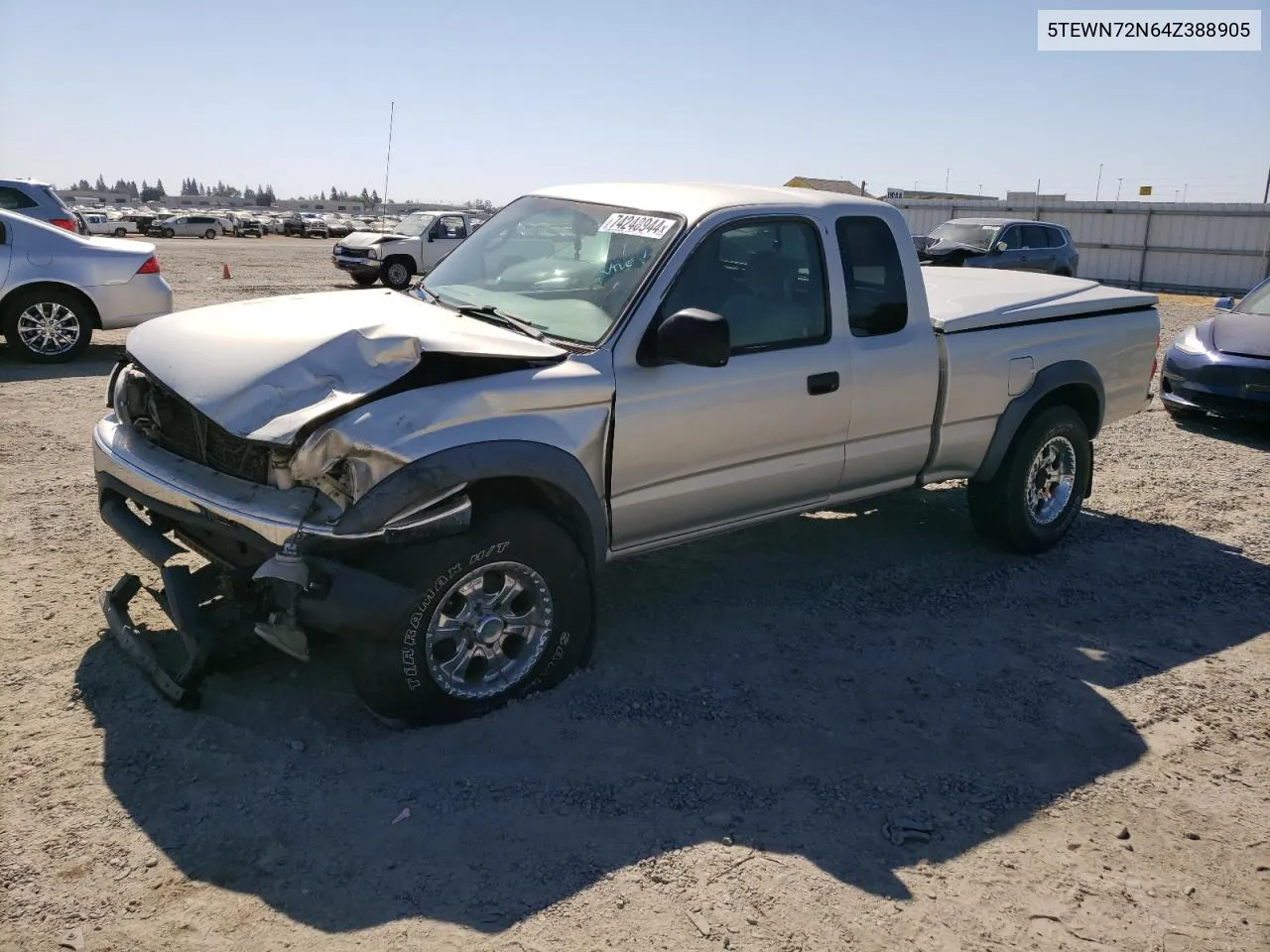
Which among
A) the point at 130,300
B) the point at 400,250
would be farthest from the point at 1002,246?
the point at 130,300

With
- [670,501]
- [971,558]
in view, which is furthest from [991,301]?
[670,501]

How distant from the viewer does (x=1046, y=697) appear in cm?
446

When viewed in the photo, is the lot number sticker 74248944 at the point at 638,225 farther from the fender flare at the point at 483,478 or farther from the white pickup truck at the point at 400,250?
the white pickup truck at the point at 400,250

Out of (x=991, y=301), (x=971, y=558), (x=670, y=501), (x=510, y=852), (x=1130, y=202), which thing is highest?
(x=1130, y=202)

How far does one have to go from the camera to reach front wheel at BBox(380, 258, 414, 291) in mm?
22016

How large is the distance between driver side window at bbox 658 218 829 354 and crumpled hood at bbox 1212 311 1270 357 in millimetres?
6238

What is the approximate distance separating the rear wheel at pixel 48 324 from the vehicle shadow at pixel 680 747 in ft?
24.4

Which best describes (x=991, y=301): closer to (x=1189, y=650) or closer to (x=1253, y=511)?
(x=1189, y=650)

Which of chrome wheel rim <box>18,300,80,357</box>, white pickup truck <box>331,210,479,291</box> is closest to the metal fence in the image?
white pickup truck <box>331,210,479,291</box>

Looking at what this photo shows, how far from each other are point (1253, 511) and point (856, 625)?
385cm

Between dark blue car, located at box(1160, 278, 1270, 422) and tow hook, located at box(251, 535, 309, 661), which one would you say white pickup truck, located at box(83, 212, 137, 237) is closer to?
dark blue car, located at box(1160, 278, 1270, 422)

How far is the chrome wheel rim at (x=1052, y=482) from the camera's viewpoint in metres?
6.16

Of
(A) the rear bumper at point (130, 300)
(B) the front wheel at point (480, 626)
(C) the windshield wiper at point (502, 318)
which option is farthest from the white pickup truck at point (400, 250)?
(B) the front wheel at point (480, 626)

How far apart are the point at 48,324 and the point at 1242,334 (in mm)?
11361
